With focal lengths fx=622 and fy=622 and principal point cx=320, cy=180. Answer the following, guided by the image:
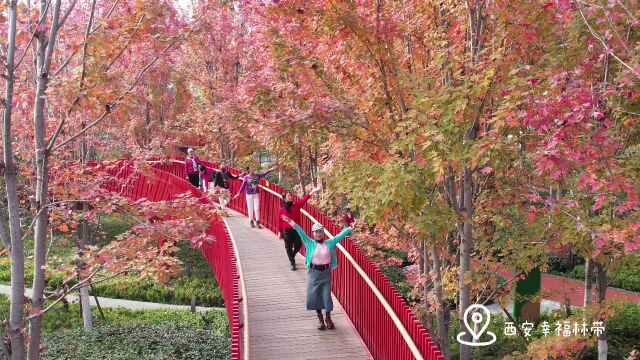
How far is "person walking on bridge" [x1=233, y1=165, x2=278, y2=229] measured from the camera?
46.6 ft

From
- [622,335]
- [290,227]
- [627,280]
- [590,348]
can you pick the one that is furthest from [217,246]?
[627,280]

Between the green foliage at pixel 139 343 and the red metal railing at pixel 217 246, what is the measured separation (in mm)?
1897

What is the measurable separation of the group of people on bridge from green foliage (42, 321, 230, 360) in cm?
317

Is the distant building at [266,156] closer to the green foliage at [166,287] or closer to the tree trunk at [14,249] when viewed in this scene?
the green foliage at [166,287]

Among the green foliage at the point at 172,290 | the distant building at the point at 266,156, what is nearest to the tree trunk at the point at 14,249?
the green foliage at the point at 172,290

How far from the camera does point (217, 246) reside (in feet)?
41.7

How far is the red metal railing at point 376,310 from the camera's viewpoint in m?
6.59

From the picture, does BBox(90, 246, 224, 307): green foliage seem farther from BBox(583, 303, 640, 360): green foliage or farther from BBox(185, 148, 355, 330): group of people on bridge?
BBox(583, 303, 640, 360): green foliage

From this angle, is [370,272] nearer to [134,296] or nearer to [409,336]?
[409,336]

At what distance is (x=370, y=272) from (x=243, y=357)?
2.10 m

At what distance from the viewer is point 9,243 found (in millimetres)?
7777

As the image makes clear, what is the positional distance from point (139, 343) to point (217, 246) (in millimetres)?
4338

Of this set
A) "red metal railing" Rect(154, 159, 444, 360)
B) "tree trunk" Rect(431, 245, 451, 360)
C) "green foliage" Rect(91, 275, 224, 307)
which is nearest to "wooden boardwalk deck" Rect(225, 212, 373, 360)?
"red metal railing" Rect(154, 159, 444, 360)

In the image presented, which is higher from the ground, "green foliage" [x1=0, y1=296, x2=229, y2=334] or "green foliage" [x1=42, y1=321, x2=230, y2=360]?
"green foliage" [x1=42, y1=321, x2=230, y2=360]
